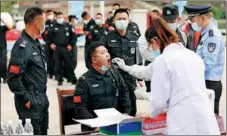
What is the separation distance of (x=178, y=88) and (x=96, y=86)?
1236 millimetres

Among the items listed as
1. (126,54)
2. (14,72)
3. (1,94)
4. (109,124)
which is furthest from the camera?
(1,94)

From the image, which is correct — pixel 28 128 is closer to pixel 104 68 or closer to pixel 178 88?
pixel 104 68

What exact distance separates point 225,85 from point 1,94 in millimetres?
4134

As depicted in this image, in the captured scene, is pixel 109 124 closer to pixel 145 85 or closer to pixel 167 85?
pixel 167 85

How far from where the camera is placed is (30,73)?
11.7ft

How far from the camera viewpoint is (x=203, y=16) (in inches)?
171

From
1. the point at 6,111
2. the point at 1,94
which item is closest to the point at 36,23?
the point at 6,111

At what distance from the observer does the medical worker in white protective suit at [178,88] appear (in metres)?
2.37

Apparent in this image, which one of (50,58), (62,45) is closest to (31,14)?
(62,45)

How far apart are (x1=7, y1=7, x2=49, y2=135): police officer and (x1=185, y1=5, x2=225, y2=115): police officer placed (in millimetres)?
1560

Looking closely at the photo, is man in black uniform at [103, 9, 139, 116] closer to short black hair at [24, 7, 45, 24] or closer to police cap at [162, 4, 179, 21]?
police cap at [162, 4, 179, 21]

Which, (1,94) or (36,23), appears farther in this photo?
(1,94)

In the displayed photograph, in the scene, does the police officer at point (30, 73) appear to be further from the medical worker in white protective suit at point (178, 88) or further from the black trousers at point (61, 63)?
the black trousers at point (61, 63)

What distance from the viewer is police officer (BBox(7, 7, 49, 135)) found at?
348cm
